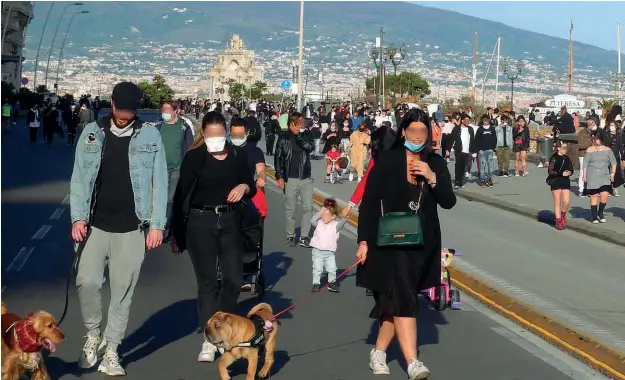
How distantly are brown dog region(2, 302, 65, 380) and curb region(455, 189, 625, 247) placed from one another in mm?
11612

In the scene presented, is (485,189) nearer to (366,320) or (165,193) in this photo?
(366,320)

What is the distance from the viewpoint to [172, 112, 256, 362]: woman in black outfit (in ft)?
27.9

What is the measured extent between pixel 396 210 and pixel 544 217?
12.8 m

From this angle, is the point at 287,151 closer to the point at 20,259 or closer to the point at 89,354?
the point at 20,259

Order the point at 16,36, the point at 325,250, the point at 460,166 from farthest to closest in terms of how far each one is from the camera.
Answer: the point at 16,36
the point at 460,166
the point at 325,250

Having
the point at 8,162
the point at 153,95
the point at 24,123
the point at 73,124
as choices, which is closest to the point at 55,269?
the point at 8,162

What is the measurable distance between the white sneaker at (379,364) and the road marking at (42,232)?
356 inches

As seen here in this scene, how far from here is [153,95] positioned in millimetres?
102938

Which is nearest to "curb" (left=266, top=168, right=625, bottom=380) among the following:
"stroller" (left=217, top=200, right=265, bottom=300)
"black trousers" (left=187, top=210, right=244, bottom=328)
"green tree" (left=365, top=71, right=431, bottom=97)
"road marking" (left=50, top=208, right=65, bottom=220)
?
"stroller" (left=217, top=200, right=265, bottom=300)

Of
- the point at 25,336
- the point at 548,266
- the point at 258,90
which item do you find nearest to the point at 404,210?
the point at 25,336

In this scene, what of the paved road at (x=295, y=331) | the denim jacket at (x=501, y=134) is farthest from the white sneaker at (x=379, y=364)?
the denim jacket at (x=501, y=134)

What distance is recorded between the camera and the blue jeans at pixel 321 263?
11969mm

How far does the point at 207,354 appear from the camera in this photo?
8453 mm

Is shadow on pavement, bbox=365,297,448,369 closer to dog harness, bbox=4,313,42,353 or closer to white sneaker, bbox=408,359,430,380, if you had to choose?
white sneaker, bbox=408,359,430,380
